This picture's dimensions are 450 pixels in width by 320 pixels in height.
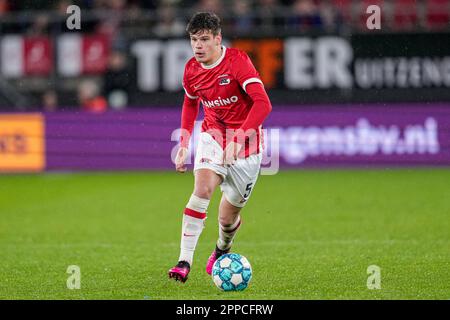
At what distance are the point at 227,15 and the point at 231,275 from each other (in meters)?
12.0

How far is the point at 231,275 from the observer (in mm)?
7465

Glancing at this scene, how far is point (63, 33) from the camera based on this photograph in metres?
19.4

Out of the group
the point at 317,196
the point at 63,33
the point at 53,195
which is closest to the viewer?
the point at 317,196

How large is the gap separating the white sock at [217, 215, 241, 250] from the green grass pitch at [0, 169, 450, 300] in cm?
32

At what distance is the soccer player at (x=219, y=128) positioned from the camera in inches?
310

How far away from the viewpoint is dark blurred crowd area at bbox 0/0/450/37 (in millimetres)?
18625

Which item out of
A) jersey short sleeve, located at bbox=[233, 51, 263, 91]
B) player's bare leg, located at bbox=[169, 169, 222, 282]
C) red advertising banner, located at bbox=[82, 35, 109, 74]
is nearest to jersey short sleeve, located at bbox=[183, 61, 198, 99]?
jersey short sleeve, located at bbox=[233, 51, 263, 91]

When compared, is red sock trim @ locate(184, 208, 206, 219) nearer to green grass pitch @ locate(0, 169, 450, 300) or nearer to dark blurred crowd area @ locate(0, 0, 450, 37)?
green grass pitch @ locate(0, 169, 450, 300)

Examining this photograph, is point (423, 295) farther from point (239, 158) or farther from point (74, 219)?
point (74, 219)

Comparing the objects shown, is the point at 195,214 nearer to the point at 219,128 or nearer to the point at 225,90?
the point at 219,128

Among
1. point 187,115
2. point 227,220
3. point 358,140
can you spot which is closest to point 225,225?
point 227,220

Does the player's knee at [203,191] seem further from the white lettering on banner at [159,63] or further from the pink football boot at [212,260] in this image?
the white lettering on banner at [159,63]

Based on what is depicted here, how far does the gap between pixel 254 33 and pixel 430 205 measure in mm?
6145
